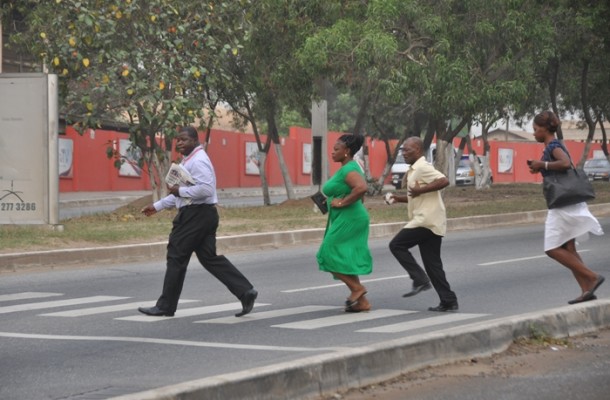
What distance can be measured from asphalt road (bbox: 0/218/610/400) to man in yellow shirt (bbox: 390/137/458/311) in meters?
0.29

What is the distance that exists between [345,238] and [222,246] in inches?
335

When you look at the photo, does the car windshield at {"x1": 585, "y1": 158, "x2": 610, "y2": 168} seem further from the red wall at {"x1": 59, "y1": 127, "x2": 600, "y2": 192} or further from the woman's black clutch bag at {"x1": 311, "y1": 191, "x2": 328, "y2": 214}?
the woman's black clutch bag at {"x1": 311, "y1": 191, "x2": 328, "y2": 214}

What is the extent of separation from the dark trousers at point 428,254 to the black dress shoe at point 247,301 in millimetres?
1414

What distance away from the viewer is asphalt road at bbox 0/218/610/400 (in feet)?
26.2

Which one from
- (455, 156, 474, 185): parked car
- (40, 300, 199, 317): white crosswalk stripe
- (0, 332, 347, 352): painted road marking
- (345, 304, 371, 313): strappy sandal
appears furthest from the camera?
(455, 156, 474, 185): parked car

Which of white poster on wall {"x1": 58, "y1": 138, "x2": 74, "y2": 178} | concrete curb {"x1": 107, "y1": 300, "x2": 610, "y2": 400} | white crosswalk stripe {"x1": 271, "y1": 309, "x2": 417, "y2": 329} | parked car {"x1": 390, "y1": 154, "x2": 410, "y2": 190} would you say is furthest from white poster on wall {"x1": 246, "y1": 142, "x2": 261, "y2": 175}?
concrete curb {"x1": 107, "y1": 300, "x2": 610, "y2": 400}

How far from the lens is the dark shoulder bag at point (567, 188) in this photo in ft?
34.2

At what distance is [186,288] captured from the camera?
44.2ft

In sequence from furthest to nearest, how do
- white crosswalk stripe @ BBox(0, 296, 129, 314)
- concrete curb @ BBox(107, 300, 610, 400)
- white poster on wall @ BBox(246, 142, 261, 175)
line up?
white poster on wall @ BBox(246, 142, 261, 175) → white crosswalk stripe @ BBox(0, 296, 129, 314) → concrete curb @ BBox(107, 300, 610, 400)

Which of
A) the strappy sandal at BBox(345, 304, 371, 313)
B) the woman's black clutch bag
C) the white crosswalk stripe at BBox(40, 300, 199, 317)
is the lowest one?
the white crosswalk stripe at BBox(40, 300, 199, 317)

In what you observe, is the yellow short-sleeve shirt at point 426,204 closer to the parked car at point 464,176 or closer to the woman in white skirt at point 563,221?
the woman in white skirt at point 563,221

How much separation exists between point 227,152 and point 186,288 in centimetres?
3990

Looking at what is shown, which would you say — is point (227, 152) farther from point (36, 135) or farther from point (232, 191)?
point (36, 135)

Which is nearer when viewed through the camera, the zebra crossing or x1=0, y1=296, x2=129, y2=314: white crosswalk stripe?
the zebra crossing
